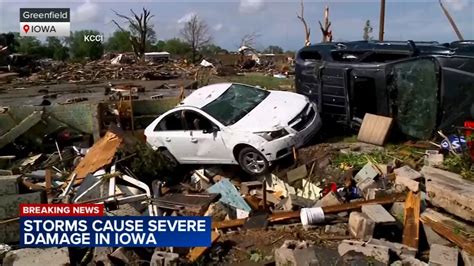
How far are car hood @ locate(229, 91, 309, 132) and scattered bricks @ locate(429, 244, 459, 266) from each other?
400 centimetres

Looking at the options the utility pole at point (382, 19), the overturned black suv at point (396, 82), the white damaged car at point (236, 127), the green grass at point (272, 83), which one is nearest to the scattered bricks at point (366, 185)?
the white damaged car at point (236, 127)

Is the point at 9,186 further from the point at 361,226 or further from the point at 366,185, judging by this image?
the point at 366,185

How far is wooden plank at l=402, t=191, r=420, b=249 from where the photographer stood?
19.7ft

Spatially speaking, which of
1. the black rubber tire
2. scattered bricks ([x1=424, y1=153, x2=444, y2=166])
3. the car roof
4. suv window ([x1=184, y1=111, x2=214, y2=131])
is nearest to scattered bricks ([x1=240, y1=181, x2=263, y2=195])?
the black rubber tire

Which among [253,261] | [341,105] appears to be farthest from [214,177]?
[253,261]

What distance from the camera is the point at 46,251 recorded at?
6.33 m

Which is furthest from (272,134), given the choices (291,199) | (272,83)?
(272,83)

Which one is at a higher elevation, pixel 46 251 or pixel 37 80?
pixel 37 80

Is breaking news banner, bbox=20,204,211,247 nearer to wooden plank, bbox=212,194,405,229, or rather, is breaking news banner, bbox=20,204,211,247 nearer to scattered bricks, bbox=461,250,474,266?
wooden plank, bbox=212,194,405,229

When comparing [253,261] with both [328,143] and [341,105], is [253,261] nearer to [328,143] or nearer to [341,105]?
[328,143]

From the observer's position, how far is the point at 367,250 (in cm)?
557

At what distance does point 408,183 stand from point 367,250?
2.16m

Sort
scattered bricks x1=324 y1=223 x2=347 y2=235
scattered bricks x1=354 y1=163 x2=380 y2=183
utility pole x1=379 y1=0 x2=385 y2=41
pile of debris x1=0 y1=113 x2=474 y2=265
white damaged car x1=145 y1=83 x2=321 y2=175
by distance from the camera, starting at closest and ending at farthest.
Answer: pile of debris x1=0 y1=113 x2=474 y2=265 → scattered bricks x1=324 y1=223 x2=347 y2=235 → scattered bricks x1=354 y1=163 x2=380 y2=183 → white damaged car x1=145 y1=83 x2=321 y2=175 → utility pole x1=379 y1=0 x2=385 y2=41

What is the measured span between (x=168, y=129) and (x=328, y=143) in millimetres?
3360
